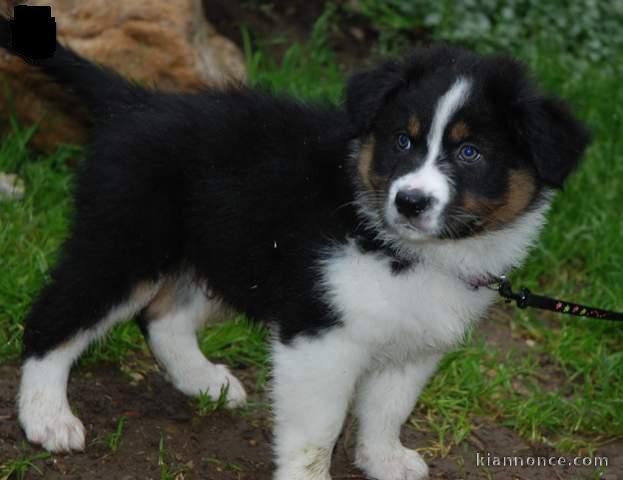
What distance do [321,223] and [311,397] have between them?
0.65 meters

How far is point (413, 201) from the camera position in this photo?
368 centimetres

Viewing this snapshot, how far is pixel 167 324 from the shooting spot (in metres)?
4.94

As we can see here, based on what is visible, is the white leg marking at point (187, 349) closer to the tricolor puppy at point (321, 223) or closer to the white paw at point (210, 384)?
the white paw at point (210, 384)

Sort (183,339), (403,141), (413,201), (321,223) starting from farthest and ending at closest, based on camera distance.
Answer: (183,339) → (321,223) → (403,141) → (413,201)

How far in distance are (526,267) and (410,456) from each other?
6.29ft

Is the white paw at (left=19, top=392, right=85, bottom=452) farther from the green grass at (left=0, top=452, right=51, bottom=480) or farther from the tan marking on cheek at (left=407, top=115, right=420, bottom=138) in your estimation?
the tan marking on cheek at (left=407, top=115, right=420, bottom=138)

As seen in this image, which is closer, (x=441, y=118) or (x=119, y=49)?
(x=441, y=118)

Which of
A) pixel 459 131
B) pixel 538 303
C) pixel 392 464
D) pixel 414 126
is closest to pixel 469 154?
pixel 459 131

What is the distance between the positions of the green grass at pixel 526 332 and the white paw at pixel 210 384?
8.0 inches

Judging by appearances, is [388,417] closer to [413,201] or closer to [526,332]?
[413,201]

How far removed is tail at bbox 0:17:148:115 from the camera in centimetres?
462

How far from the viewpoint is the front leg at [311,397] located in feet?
13.1

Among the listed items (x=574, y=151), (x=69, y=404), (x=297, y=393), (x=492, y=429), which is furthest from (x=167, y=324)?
(x=574, y=151)

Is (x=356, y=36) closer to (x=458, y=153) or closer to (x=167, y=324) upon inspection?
(x=167, y=324)
